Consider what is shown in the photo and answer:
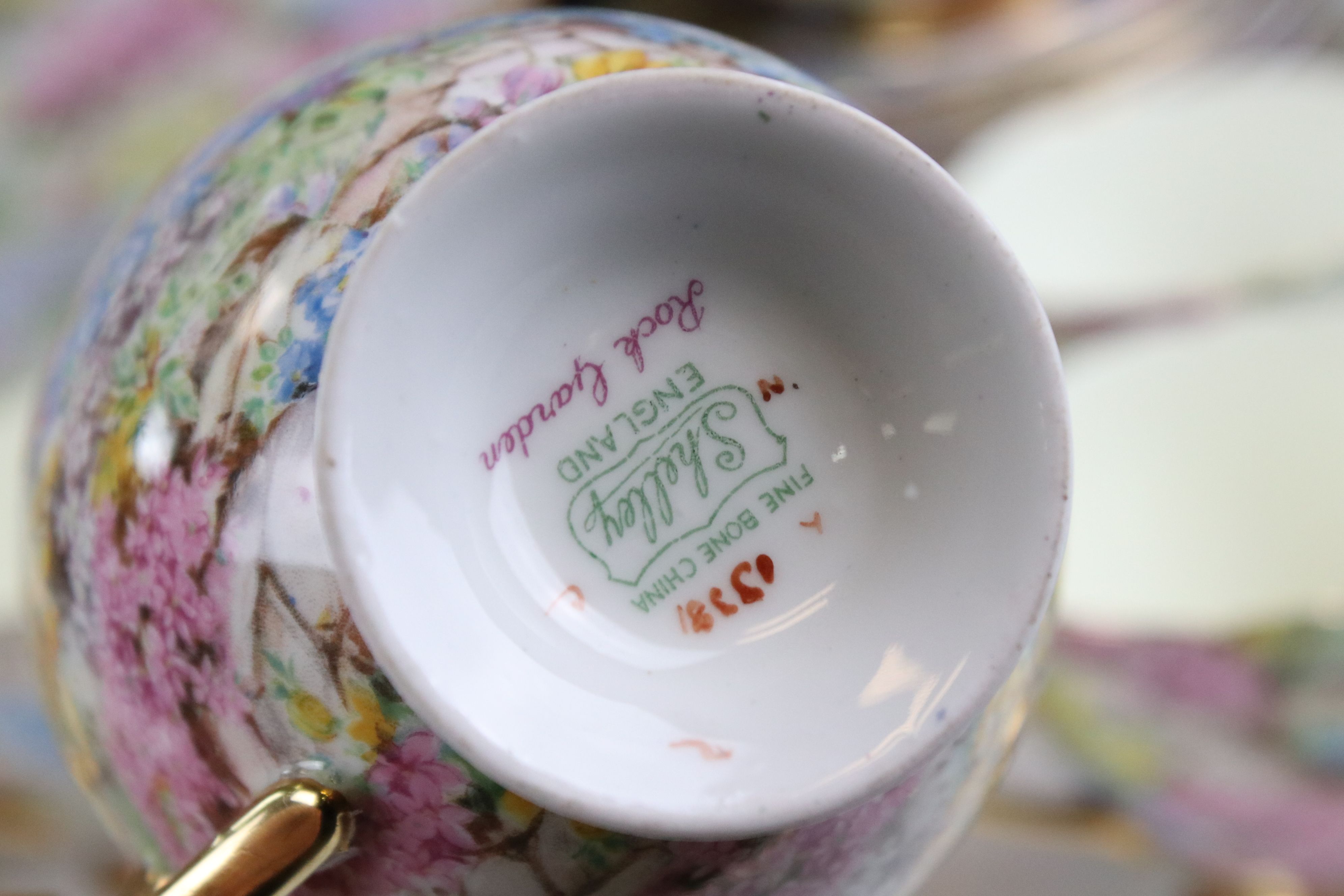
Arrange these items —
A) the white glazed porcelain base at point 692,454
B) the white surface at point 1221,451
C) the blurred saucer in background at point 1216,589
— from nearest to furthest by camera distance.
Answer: the white glazed porcelain base at point 692,454 < the blurred saucer in background at point 1216,589 < the white surface at point 1221,451

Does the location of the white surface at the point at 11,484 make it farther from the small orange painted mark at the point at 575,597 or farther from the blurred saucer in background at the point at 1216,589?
the blurred saucer in background at the point at 1216,589

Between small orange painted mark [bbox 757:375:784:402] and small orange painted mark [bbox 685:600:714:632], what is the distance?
61mm

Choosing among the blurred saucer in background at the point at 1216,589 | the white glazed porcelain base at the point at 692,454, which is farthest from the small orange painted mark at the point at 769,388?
the blurred saucer in background at the point at 1216,589

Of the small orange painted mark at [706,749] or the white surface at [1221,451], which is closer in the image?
the small orange painted mark at [706,749]

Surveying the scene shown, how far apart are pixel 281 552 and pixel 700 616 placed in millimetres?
113

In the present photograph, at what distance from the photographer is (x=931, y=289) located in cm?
28

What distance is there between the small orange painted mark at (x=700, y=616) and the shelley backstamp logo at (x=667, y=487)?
16mm

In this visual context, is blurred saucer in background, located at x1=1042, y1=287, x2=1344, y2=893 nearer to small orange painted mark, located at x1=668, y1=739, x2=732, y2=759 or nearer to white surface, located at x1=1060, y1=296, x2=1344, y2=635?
white surface, located at x1=1060, y1=296, x2=1344, y2=635

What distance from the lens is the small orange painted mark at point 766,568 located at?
300mm

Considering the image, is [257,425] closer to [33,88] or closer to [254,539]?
[254,539]

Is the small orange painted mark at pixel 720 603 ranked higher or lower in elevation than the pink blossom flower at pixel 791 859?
higher

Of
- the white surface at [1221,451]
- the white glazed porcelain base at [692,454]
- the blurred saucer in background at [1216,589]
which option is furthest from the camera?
the white surface at [1221,451]

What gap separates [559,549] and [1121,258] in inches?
34.0

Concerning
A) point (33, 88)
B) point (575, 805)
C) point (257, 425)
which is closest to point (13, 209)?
point (33, 88)
